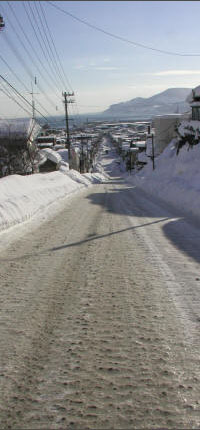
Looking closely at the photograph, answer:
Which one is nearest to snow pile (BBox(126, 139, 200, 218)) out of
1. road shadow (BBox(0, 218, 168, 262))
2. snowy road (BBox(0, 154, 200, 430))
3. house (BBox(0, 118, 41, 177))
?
road shadow (BBox(0, 218, 168, 262))

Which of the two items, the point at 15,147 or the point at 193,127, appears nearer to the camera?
the point at 15,147

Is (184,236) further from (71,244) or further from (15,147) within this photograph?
(15,147)

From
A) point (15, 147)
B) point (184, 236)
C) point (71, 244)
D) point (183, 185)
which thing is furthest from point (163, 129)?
point (71, 244)

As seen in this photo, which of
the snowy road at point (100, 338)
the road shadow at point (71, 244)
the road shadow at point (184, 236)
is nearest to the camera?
the snowy road at point (100, 338)

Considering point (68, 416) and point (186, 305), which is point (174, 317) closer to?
point (186, 305)

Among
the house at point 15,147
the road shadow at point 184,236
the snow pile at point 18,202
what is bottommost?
the road shadow at point 184,236

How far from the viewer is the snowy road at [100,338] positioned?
9.06ft

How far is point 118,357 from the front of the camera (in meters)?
3.47

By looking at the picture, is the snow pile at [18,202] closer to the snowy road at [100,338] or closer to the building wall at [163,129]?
the snowy road at [100,338]

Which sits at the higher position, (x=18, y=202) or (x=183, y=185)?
(x=18, y=202)

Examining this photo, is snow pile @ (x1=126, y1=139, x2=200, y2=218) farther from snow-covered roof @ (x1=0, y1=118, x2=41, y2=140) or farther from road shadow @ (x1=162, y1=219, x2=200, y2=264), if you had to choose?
snow-covered roof @ (x1=0, y1=118, x2=41, y2=140)

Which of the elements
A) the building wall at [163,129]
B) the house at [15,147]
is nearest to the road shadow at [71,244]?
the house at [15,147]

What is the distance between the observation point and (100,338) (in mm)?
3834

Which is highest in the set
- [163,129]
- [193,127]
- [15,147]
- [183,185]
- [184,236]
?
[163,129]
